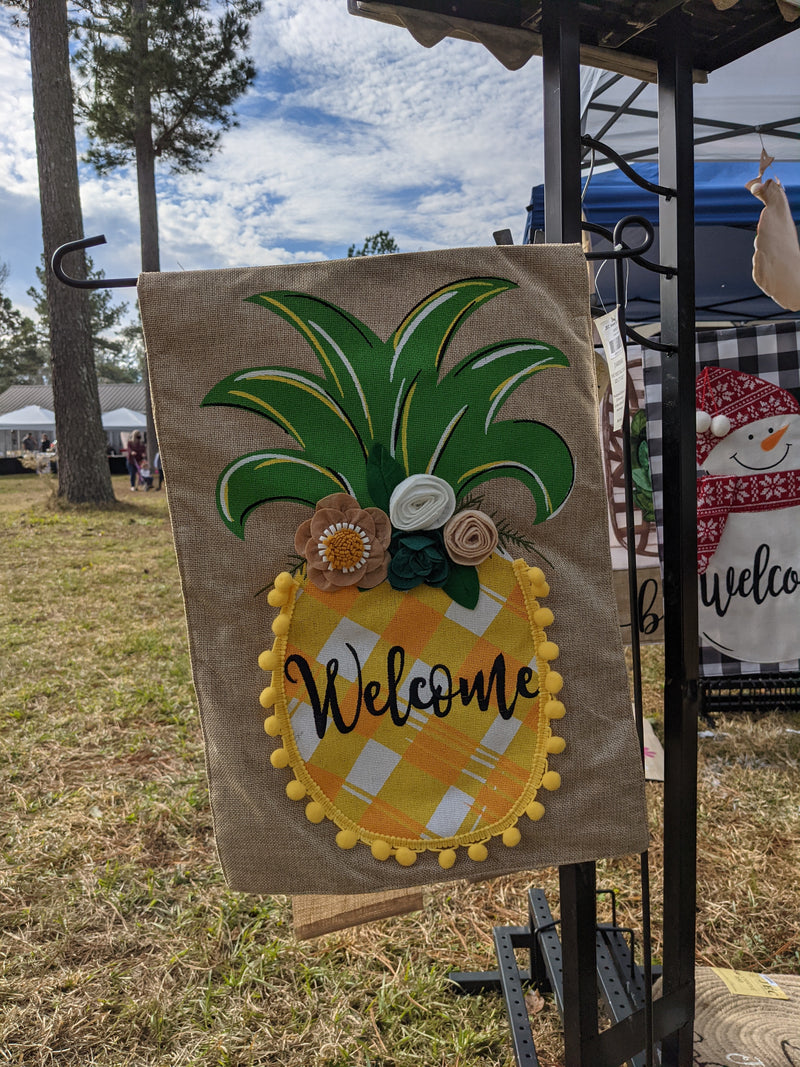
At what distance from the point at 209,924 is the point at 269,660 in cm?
110

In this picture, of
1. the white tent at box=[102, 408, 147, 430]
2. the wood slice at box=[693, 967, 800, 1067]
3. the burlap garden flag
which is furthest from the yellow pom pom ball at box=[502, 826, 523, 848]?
the white tent at box=[102, 408, 147, 430]

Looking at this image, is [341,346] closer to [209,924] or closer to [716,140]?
[209,924]

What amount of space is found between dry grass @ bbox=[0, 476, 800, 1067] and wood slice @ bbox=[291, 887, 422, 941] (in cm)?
43

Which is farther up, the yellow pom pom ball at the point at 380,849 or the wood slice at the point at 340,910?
the yellow pom pom ball at the point at 380,849

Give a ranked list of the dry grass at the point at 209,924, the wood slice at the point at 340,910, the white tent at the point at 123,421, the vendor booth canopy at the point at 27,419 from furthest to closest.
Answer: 1. the white tent at the point at 123,421
2. the vendor booth canopy at the point at 27,419
3. the dry grass at the point at 209,924
4. the wood slice at the point at 340,910

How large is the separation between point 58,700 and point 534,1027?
7.39 feet

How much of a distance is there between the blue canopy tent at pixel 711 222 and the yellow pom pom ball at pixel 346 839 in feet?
7.76

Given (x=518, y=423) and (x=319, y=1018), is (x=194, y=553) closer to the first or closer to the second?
(x=518, y=423)

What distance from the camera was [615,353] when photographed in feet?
3.00

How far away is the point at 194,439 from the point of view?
80cm

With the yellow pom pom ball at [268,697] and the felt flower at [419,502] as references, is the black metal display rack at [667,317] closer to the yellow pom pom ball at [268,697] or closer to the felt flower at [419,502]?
the felt flower at [419,502]

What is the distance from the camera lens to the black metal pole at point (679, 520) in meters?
0.90

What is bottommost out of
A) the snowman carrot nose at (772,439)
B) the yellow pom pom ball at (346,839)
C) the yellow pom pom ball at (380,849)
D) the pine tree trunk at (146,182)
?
the yellow pom pom ball at (380,849)

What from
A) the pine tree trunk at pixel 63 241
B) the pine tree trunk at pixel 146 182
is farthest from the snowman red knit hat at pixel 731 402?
the pine tree trunk at pixel 146 182
